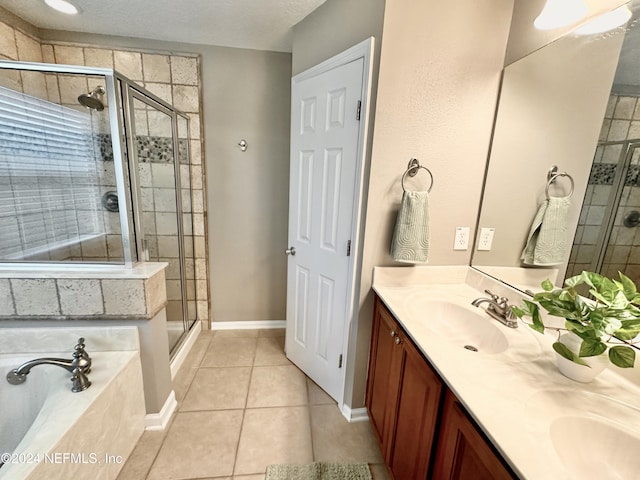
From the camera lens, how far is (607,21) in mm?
925

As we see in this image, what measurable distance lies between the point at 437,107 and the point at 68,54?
107 inches

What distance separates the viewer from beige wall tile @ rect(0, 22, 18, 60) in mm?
1722

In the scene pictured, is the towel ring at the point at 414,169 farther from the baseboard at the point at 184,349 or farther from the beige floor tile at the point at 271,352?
the baseboard at the point at 184,349

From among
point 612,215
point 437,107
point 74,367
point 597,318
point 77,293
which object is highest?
point 437,107

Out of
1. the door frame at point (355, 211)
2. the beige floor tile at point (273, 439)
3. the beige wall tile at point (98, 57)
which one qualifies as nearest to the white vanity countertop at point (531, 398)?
the door frame at point (355, 211)

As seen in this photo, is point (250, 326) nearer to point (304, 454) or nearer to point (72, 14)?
point (304, 454)

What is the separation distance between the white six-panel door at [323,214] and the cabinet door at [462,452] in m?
0.82

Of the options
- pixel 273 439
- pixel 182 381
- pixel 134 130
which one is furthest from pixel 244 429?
pixel 134 130

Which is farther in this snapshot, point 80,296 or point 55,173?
point 55,173

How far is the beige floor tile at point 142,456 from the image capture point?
129 cm

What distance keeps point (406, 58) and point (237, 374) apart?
229 cm

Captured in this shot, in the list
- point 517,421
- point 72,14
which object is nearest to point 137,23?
point 72,14

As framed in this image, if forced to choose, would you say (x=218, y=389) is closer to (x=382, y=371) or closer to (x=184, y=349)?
(x=184, y=349)

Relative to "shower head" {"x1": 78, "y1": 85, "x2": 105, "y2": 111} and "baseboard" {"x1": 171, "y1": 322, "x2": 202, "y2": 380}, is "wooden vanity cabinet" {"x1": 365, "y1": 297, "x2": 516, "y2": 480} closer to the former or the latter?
"baseboard" {"x1": 171, "y1": 322, "x2": 202, "y2": 380}
